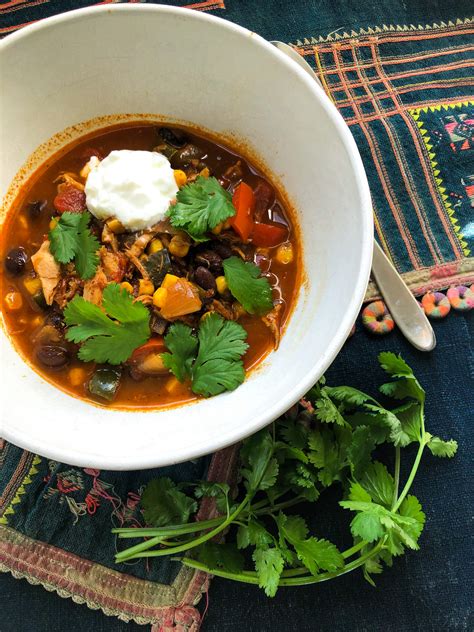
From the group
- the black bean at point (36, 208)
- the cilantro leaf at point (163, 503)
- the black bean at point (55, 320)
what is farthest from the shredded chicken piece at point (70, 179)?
the cilantro leaf at point (163, 503)

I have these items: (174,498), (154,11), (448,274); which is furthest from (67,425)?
(448,274)

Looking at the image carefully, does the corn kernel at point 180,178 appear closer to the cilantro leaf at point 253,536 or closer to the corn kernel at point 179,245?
the corn kernel at point 179,245

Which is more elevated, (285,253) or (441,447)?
(285,253)

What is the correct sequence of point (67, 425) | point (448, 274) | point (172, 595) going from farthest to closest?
1. point (448, 274)
2. point (172, 595)
3. point (67, 425)

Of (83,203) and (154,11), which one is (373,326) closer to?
(83,203)

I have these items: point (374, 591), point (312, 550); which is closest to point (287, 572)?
point (312, 550)

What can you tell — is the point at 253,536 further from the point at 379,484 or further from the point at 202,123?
the point at 202,123
